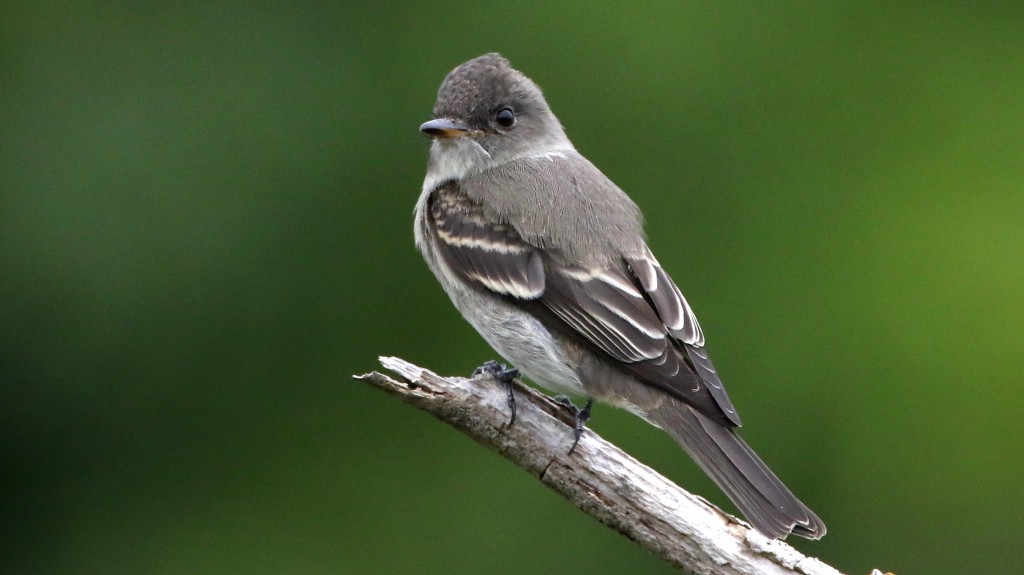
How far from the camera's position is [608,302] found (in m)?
4.63

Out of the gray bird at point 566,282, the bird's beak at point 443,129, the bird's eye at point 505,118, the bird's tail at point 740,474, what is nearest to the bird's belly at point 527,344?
the gray bird at point 566,282

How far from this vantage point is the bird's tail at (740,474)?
13.8ft

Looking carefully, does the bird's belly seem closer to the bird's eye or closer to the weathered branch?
the weathered branch

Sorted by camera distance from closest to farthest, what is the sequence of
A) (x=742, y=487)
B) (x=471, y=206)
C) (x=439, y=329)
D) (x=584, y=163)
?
(x=742, y=487) < (x=471, y=206) < (x=584, y=163) < (x=439, y=329)

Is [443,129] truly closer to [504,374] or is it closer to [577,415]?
[504,374]

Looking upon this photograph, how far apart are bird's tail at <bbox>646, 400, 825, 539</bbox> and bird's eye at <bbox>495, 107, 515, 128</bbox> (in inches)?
64.9

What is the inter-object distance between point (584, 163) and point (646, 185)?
1.30 m

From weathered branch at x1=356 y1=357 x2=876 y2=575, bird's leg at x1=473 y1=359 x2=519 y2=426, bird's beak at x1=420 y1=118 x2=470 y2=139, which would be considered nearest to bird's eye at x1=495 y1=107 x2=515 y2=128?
bird's beak at x1=420 y1=118 x2=470 y2=139

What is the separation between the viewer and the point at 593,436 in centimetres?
450

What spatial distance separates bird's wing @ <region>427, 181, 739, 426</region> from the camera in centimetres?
450

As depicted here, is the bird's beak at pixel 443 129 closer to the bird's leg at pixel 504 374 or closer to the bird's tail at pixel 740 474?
the bird's leg at pixel 504 374

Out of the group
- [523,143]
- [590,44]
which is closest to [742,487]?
[523,143]

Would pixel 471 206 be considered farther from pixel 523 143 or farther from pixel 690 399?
pixel 690 399

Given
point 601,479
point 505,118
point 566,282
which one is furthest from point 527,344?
point 505,118
